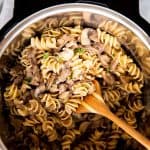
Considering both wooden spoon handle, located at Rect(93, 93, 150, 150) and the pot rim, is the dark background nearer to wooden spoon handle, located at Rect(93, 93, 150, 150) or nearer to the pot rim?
the pot rim

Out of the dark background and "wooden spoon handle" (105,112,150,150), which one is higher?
the dark background

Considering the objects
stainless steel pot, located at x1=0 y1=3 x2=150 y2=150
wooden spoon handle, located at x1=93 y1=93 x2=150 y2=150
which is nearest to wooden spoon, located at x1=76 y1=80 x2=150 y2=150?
wooden spoon handle, located at x1=93 y1=93 x2=150 y2=150

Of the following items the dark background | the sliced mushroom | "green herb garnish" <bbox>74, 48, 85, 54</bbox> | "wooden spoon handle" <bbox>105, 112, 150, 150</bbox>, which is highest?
the dark background

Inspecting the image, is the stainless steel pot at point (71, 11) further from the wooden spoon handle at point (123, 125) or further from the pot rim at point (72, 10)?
the wooden spoon handle at point (123, 125)

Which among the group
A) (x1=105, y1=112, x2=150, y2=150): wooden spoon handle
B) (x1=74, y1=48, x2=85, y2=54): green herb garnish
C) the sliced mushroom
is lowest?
(x1=105, y1=112, x2=150, y2=150): wooden spoon handle

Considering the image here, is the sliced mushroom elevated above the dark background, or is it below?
below

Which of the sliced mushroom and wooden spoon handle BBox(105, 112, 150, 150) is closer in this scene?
wooden spoon handle BBox(105, 112, 150, 150)

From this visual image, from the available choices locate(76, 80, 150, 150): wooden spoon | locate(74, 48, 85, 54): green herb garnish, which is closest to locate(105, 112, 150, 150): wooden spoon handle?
locate(76, 80, 150, 150): wooden spoon

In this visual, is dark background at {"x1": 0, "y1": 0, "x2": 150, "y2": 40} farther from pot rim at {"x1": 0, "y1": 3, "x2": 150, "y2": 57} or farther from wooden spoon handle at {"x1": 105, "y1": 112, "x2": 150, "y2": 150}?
wooden spoon handle at {"x1": 105, "y1": 112, "x2": 150, "y2": 150}
